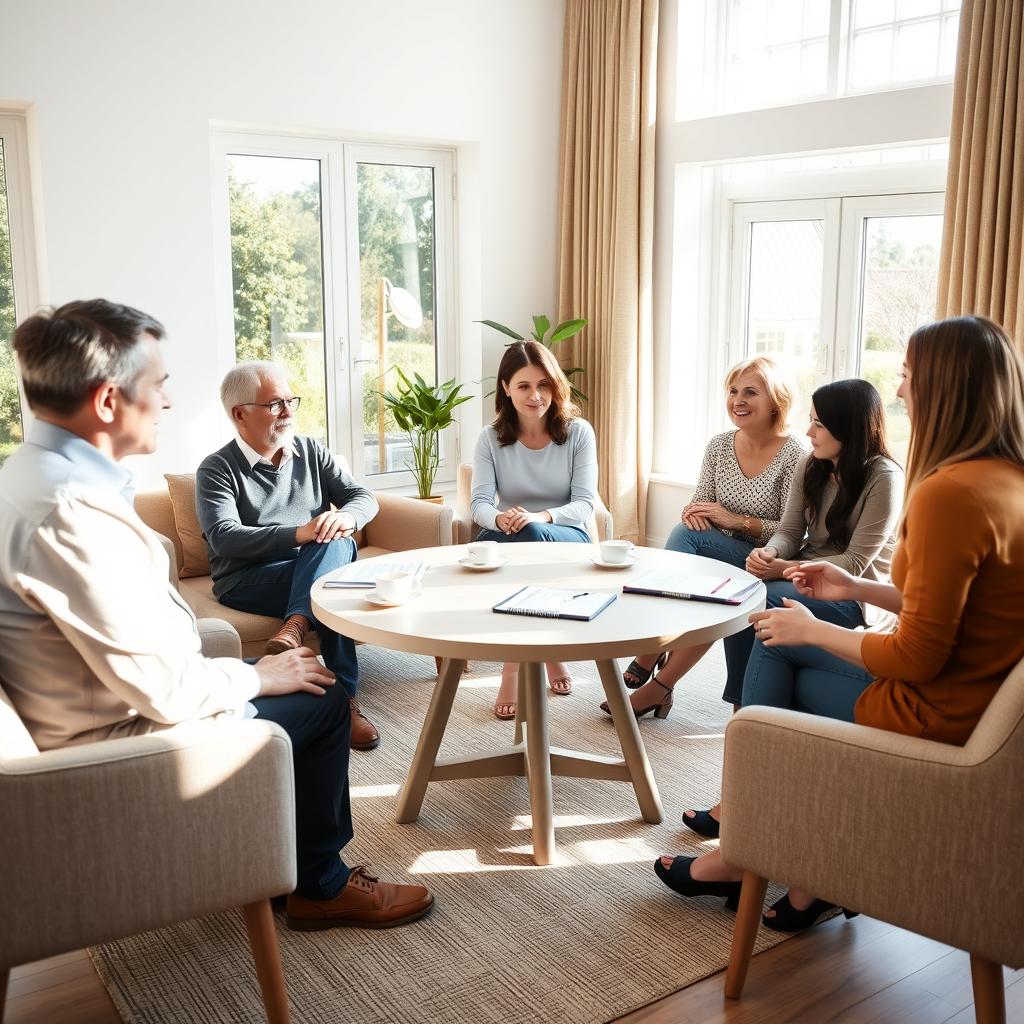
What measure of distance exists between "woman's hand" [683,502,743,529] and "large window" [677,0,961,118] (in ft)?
7.16

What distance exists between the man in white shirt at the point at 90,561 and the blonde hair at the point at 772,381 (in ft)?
7.09

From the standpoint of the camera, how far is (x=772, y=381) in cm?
350

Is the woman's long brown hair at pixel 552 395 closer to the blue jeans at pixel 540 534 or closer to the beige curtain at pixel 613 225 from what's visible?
the blue jeans at pixel 540 534

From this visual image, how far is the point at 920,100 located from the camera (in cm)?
439

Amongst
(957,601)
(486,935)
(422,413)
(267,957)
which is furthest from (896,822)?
(422,413)

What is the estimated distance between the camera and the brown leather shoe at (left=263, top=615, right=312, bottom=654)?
9.99 ft

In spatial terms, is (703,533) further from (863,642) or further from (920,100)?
(920,100)

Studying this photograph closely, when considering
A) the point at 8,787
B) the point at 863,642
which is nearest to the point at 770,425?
the point at 863,642

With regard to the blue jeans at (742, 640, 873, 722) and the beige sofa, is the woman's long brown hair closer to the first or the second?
the beige sofa

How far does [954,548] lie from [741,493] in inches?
74.8

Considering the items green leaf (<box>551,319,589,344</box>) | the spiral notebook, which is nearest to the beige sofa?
the spiral notebook

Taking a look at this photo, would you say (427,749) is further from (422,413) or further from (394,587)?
(422,413)

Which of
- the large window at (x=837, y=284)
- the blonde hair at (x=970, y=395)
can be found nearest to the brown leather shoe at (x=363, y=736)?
the blonde hair at (x=970, y=395)

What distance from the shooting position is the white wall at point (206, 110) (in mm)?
4266
